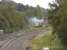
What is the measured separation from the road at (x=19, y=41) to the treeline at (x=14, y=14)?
94 millimetres

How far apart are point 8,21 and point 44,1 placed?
0.53 m

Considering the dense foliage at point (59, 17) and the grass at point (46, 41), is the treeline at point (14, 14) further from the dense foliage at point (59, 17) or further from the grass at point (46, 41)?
the grass at point (46, 41)

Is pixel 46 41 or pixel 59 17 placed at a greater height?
pixel 59 17

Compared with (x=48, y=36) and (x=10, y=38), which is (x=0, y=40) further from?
(x=48, y=36)

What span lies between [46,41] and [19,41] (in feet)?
1.15

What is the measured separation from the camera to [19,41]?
2.14 meters

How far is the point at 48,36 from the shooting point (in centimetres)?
219

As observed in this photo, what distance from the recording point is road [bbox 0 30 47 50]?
2.10m

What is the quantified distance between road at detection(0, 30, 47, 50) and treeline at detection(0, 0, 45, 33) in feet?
0.31

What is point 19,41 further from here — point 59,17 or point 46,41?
point 59,17

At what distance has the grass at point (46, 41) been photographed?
84.5 inches

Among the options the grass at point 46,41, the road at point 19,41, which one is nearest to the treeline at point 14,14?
the road at point 19,41

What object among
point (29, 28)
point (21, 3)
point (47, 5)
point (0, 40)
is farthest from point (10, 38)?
point (47, 5)

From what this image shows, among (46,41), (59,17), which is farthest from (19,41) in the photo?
(59,17)
